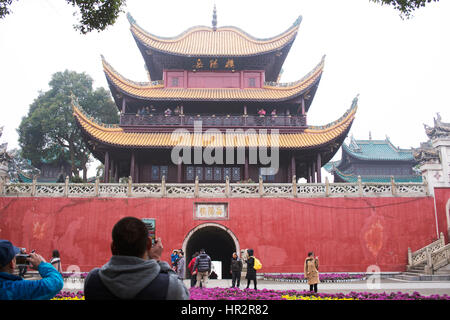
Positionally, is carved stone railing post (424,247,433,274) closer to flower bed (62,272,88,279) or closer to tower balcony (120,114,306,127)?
tower balcony (120,114,306,127)

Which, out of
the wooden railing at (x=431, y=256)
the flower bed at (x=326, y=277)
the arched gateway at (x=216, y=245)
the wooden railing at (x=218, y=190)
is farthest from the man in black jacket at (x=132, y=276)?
the wooden railing at (x=431, y=256)

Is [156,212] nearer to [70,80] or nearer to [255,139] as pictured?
[255,139]

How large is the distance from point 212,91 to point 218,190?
22.7 ft

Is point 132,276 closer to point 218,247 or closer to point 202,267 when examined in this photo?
point 202,267

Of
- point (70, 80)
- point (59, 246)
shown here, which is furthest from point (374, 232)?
point (70, 80)

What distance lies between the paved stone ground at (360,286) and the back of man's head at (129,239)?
30.0ft

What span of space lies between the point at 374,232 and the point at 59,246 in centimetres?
1317

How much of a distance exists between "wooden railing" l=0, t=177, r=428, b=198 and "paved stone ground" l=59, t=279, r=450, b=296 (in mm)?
3669

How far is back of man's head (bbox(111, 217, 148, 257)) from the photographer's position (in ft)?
6.59

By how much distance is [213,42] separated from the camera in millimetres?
21094

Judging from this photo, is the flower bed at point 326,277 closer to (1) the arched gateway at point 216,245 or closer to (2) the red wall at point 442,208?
(1) the arched gateway at point 216,245

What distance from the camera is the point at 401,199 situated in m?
14.5

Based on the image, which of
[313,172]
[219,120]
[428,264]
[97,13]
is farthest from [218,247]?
[97,13]

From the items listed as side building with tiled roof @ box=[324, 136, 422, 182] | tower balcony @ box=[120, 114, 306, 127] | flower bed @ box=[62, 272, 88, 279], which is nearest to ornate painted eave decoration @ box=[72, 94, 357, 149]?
tower balcony @ box=[120, 114, 306, 127]
